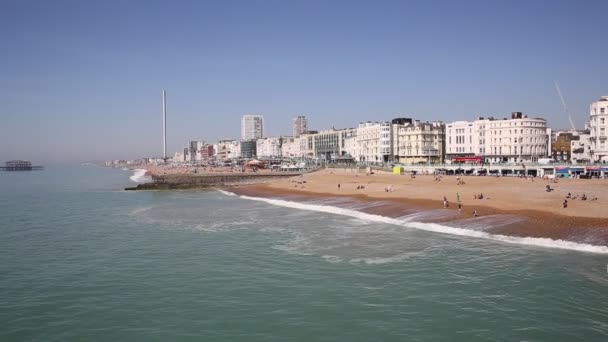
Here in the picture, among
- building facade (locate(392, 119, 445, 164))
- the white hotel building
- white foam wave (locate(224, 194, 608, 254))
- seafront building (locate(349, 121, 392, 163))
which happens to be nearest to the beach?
white foam wave (locate(224, 194, 608, 254))

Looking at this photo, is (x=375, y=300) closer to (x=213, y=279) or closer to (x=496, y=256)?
(x=213, y=279)

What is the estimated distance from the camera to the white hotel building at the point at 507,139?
114m

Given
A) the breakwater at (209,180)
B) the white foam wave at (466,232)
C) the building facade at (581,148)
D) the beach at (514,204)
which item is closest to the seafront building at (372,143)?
the breakwater at (209,180)

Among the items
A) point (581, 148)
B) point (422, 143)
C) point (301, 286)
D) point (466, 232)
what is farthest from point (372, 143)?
point (301, 286)

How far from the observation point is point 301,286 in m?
22.3

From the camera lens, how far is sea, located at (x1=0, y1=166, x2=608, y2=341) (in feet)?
56.6

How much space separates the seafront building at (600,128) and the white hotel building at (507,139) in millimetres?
22776

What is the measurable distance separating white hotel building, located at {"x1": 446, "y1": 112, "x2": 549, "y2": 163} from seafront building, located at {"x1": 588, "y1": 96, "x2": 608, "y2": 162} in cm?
2278

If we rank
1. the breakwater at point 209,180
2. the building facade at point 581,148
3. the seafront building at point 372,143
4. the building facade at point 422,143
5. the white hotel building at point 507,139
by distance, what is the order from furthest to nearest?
the seafront building at point 372,143
the building facade at point 422,143
the white hotel building at point 507,139
the breakwater at point 209,180
the building facade at point 581,148

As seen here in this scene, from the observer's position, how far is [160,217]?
50.2 meters

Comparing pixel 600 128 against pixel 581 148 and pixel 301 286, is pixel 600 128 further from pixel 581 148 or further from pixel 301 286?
pixel 301 286

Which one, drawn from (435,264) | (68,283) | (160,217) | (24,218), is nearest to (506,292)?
(435,264)

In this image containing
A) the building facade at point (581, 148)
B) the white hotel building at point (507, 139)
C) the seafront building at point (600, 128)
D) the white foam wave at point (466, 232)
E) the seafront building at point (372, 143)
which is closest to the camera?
the white foam wave at point (466, 232)

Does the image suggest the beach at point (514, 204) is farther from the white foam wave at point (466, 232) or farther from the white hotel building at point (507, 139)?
the white hotel building at point (507, 139)
